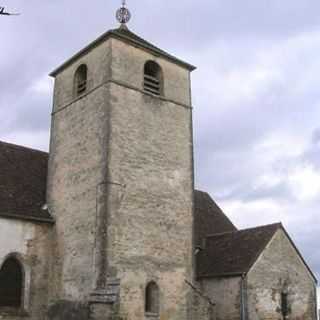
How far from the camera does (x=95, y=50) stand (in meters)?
19.2

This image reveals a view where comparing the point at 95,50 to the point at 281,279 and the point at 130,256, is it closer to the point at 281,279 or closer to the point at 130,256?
the point at 130,256

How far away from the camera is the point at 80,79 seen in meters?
20.1

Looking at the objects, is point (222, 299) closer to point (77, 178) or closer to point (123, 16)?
point (77, 178)

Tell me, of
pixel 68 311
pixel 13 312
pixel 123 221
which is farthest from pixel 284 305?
pixel 13 312

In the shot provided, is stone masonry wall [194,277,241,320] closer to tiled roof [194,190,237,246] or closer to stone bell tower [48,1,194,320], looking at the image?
stone bell tower [48,1,194,320]

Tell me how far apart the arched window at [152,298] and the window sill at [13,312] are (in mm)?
3980

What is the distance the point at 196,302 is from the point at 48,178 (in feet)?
23.6

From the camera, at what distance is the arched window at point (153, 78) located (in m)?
19.3

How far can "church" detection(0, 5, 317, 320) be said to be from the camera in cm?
1661

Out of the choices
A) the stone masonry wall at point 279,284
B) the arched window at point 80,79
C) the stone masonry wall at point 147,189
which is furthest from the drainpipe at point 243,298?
the arched window at point 80,79

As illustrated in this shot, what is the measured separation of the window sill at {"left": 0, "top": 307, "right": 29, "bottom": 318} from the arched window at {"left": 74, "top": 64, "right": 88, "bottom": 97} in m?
7.97

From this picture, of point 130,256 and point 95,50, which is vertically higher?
point 95,50

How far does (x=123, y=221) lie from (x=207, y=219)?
7880 millimetres

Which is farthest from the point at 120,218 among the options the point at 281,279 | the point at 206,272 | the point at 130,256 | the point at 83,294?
the point at 281,279
